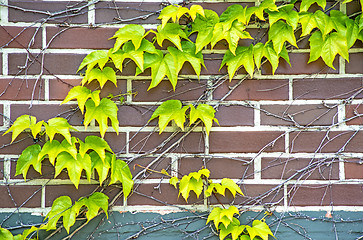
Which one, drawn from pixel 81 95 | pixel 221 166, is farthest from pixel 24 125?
pixel 221 166

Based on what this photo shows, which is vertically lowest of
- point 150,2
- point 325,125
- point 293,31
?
point 325,125

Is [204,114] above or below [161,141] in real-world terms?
above

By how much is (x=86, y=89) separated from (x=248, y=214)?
858 millimetres

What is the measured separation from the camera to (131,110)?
1339mm

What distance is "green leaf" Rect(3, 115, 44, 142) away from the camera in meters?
1.21

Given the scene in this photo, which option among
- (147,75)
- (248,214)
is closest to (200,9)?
(147,75)

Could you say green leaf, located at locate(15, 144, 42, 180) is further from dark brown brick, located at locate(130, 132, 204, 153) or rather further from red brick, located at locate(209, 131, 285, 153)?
red brick, located at locate(209, 131, 285, 153)

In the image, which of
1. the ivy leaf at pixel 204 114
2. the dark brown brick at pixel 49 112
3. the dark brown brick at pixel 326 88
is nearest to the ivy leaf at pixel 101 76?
the dark brown brick at pixel 49 112

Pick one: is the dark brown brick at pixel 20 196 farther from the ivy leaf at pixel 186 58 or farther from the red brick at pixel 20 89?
the ivy leaf at pixel 186 58

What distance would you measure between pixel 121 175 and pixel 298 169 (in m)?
0.74

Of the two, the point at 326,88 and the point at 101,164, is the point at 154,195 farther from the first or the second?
the point at 326,88

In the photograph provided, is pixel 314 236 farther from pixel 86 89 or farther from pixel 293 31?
pixel 86 89

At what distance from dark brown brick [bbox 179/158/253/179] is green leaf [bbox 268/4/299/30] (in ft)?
1.91

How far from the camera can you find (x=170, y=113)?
129 centimetres
